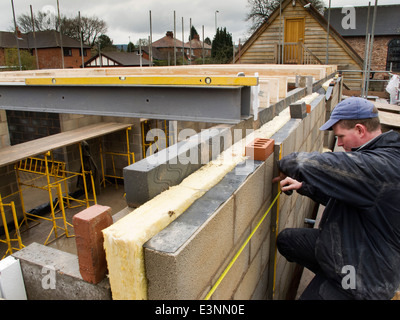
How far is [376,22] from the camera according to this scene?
34.0 m

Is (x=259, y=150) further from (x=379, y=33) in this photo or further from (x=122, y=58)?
(x=122, y=58)

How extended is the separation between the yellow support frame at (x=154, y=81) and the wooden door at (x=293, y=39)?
18.1 meters

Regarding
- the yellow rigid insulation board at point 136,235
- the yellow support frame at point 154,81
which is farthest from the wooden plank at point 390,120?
the yellow rigid insulation board at point 136,235

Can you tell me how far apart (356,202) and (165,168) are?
131 cm

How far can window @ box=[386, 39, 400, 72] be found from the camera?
1291 inches

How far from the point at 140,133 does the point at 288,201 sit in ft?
29.6

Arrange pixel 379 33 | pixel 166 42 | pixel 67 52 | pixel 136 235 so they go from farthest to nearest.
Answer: pixel 166 42
pixel 67 52
pixel 379 33
pixel 136 235

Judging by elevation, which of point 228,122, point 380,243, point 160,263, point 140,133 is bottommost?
point 140,133

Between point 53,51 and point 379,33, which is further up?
point 379,33

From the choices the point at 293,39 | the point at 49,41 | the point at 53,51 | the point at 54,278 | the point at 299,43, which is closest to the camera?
the point at 54,278

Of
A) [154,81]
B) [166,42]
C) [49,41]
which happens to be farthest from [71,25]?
[154,81]

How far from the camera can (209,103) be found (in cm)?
396
